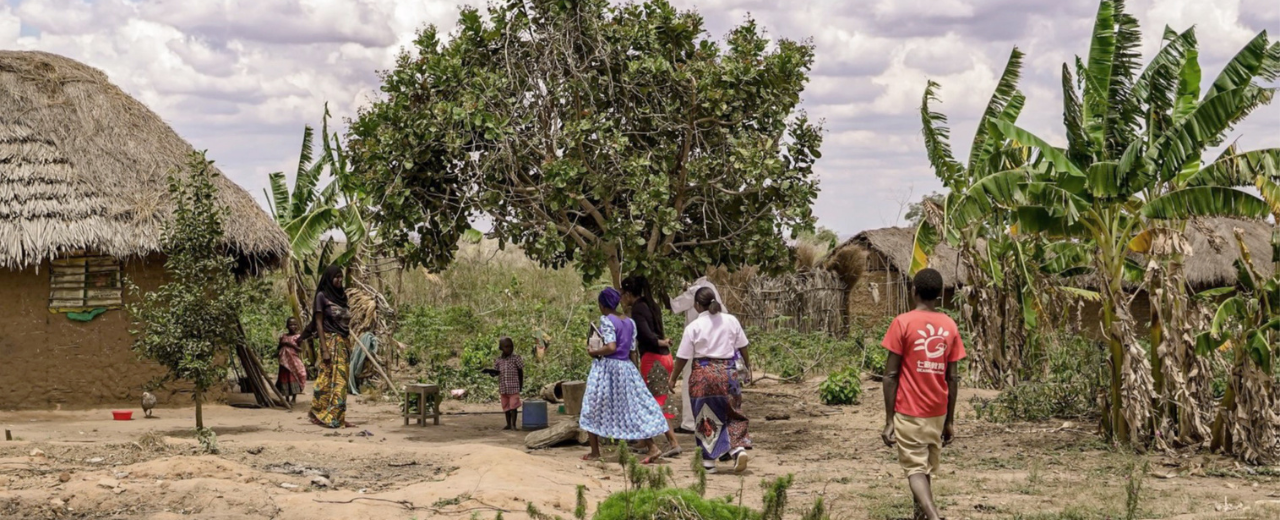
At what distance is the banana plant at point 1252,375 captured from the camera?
9.34 meters

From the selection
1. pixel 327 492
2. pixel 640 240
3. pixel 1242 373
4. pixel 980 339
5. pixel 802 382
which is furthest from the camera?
pixel 802 382

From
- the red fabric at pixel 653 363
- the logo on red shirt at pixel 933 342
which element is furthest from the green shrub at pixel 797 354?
the logo on red shirt at pixel 933 342

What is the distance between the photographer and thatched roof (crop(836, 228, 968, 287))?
22.1 metres

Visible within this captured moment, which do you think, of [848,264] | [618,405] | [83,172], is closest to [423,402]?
[618,405]

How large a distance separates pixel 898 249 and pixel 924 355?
16080 mm

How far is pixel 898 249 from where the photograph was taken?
2238cm

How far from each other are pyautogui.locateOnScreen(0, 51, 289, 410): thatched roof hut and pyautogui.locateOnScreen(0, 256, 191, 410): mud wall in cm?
1

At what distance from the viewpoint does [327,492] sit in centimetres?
809

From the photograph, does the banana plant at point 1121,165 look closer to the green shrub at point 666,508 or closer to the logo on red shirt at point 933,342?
the logo on red shirt at point 933,342

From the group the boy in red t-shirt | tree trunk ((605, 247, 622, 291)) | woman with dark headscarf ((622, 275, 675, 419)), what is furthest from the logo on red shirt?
tree trunk ((605, 247, 622, 291))

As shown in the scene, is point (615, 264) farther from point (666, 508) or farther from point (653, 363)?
point (666, 508)

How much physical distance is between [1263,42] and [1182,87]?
26.0 inches

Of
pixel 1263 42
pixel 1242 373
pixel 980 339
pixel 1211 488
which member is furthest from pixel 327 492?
pixel 980 339

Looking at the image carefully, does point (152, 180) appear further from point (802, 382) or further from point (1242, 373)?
point (1242, 373)
